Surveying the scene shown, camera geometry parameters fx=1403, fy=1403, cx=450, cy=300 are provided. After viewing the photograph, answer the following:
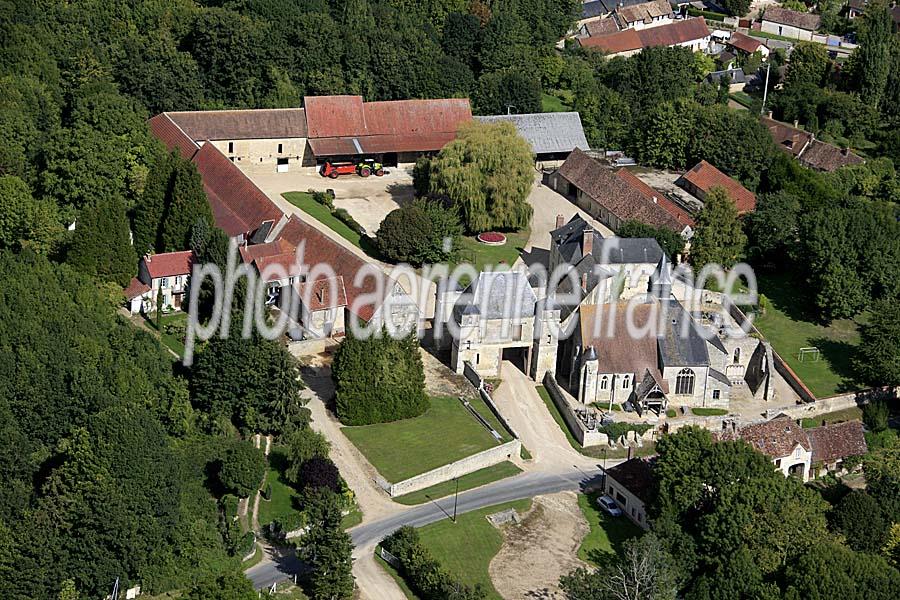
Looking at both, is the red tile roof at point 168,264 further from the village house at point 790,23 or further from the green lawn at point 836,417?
the village house at point 790,23

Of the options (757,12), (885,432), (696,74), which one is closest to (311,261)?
(885,432)

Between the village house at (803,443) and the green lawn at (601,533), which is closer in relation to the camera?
the green lawn at (601,533)

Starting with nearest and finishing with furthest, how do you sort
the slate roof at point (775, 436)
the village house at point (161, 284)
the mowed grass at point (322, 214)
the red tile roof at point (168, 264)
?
the slate roof at point (775, 436), the village house at point (161, 284), the red tile roof at point (168, 264), the mowed grass at point (322, 214)

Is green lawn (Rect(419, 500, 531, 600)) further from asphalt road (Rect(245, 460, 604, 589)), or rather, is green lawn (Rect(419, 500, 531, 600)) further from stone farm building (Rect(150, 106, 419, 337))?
stone farm building (Rect(150, 106, 419, 337))

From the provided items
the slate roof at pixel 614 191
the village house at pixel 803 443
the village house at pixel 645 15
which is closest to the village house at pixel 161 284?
the slate roof at pixel 614 191

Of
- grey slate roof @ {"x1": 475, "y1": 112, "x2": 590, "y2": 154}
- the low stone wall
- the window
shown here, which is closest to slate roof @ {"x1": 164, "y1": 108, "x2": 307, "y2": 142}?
grey slate roof @ {"x1": 475, "y1": 112, "x2": 590, "y2": 154}

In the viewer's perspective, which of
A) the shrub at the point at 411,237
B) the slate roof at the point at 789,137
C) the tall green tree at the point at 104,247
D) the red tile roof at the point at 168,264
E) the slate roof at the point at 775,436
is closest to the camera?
the slate roof at the point at 775,436

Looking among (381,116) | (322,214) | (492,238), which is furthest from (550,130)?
(322,214)
